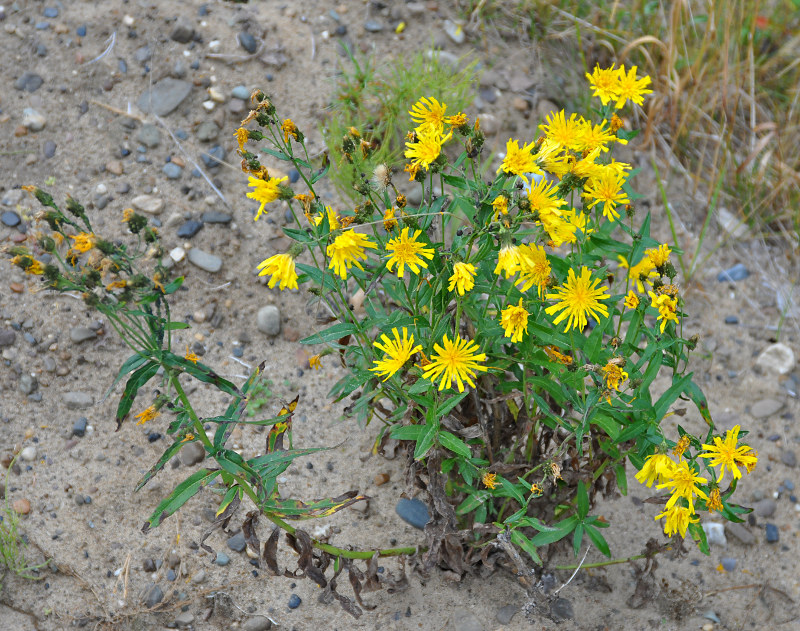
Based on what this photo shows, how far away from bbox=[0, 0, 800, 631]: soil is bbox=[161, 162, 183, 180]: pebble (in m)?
0.04

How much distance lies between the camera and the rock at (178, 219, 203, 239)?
11.9 feet

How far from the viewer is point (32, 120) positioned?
12.5ft

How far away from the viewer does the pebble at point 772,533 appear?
3.21m

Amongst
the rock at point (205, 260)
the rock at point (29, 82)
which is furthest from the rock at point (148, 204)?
the rock at point (29, 82)

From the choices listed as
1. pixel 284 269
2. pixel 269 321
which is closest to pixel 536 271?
pixel 284 269

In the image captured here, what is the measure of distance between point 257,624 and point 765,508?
2.25 m

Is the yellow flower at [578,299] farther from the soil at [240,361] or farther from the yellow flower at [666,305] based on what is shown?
the soil at [240,361]

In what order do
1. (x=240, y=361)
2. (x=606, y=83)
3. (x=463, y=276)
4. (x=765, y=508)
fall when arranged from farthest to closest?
(x=240, y=361), (x=765, y=508), (x=606, y=83), (x=463, y=276)

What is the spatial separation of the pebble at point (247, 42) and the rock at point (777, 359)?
320 centimetres

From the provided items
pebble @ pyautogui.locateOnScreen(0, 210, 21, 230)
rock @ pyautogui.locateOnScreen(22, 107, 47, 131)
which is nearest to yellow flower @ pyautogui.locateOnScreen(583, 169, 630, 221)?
pebble @ pyautogui.locateOnScreen(0, 210, 21, 230)

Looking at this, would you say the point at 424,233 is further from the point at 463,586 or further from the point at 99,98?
the point at 99,98

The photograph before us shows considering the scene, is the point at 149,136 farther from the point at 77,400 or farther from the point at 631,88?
the point at 631,88

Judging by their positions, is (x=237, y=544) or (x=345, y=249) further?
(x=237, y=544)

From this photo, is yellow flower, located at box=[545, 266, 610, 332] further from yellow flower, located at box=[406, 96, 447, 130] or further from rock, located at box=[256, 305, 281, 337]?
rock, located at box=[256, 305, 281, 337]
